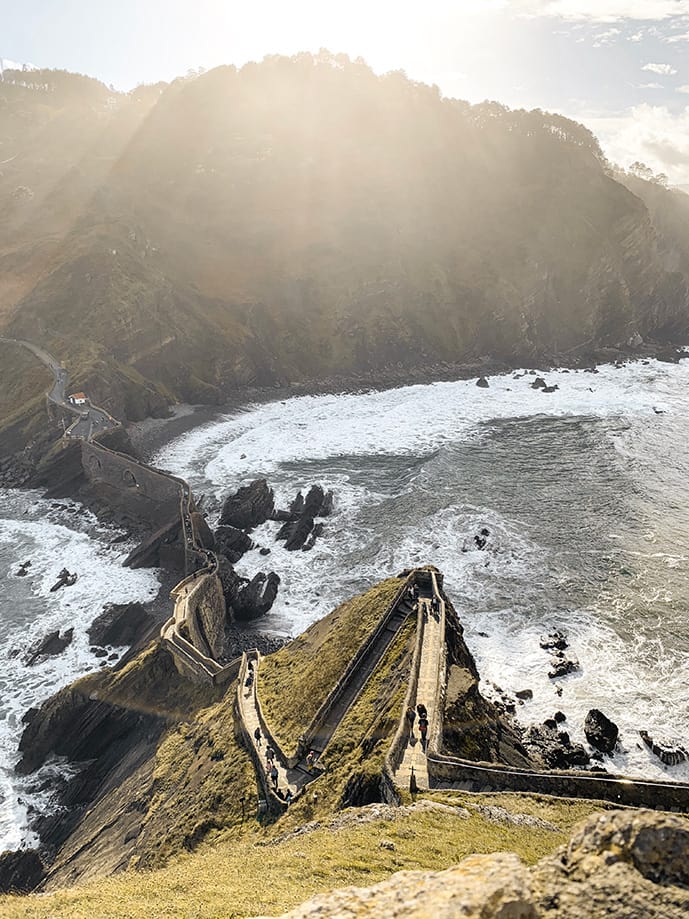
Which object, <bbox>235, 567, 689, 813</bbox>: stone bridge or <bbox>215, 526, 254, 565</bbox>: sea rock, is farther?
<bbox>215, 526, 254, 565</bbox>: sea rock

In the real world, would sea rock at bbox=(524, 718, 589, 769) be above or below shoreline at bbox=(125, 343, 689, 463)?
below

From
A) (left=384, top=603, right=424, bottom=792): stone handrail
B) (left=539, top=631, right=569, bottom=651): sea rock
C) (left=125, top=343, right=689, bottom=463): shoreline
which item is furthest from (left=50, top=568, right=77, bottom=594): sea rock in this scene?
(left=539, top=631, right=569, bottom=651): sea rock

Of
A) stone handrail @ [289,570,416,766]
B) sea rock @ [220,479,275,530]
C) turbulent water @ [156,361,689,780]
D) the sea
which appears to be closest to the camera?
stone handrail @ [289,570,416,766]

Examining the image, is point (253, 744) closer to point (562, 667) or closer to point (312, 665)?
point (312, 665)

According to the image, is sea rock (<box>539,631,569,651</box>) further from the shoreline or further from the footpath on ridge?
the shoreline

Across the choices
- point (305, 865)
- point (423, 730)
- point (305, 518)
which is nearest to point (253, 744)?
point (423, 730)

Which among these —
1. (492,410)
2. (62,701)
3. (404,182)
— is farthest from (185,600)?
(404,182)

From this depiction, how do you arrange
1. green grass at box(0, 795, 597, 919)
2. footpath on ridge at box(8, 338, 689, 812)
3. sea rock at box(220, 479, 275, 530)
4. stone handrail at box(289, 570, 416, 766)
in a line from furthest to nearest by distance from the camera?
sea rock at box(220, 479, 275, 530)
stone handrail at box(289, 570, 416, 766)
footpath on ridge at box(8, 338, 689, 812)
green grass at box(0, 795, 597, 919)

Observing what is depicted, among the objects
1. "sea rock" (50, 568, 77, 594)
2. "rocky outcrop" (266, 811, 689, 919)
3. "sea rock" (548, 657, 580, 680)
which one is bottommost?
"sea rock" (548, 657, 580, 680)
